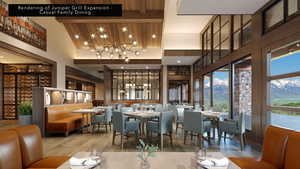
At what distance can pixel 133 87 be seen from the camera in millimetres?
13969

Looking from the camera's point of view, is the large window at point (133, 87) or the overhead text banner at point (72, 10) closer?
the overhead text banner at point (72, 10)

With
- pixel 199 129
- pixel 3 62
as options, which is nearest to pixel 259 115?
pixel 199 129

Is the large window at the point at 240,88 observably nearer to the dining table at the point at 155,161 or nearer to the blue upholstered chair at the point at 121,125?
the blue upholstered chair at the point at 121,125

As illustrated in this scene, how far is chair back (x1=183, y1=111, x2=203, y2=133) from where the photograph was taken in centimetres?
447

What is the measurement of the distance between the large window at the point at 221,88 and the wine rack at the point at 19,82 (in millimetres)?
8676

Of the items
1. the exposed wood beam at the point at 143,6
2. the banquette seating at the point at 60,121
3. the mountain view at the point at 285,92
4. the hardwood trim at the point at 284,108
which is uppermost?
the exposed wood beam at the point at 143,6

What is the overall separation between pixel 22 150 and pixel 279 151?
287cm

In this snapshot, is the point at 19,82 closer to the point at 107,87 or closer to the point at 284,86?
the point at 107,87

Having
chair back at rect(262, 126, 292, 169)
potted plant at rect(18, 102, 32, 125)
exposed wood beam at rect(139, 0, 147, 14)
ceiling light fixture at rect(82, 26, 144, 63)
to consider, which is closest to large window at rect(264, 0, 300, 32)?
chair back at rect(262, 126, 292, 169)

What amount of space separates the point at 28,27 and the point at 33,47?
0.80 m

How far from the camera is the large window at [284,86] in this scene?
3.54 metres

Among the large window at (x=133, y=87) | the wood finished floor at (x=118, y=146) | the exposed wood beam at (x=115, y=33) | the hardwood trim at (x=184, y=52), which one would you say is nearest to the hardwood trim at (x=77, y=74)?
the large window at (x=133, y=87)

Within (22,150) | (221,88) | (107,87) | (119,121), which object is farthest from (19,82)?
(221,88)

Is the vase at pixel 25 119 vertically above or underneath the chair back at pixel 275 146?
underneath
